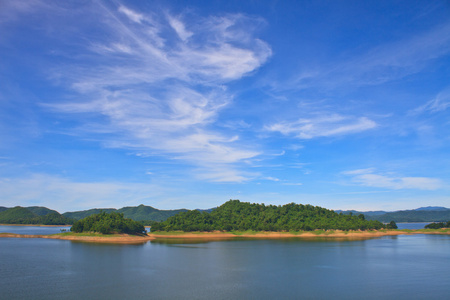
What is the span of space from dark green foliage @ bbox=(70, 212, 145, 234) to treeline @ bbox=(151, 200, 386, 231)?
27.7 metres

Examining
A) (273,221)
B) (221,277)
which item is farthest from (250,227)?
(221,277)

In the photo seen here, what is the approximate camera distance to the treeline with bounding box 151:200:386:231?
14400cm

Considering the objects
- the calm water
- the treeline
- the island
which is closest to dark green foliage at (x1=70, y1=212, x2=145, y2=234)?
the island

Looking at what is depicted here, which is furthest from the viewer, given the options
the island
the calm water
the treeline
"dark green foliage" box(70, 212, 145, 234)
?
the treeline

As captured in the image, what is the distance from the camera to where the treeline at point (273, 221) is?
144000 mm

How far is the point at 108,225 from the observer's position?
108m

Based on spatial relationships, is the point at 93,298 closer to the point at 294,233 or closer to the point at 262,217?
the point at 294,233

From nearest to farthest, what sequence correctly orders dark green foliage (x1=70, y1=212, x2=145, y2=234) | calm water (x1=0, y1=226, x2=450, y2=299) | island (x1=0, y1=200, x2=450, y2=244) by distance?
A: calm water (x1=0, y1=226, x2=450, y2=299), dark green foliage (x1=70, y1=212, x2=145, y2=234), island (x1=0, y1=200, x2=450, y2=244)

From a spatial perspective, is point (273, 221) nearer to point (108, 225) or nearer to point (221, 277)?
point (108, 225)

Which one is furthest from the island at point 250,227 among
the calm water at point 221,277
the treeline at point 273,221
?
the calm water at point 221,277

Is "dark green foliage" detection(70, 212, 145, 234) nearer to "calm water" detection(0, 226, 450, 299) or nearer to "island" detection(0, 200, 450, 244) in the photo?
"island" detection(0, 200, 450, 244)

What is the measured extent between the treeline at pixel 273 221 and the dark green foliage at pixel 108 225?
27.7m

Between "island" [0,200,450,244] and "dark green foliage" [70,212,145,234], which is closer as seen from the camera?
"dark green foliage" [70,212,145,234]

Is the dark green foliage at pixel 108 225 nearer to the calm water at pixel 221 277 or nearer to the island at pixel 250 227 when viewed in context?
the island at pixel 250 227
